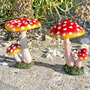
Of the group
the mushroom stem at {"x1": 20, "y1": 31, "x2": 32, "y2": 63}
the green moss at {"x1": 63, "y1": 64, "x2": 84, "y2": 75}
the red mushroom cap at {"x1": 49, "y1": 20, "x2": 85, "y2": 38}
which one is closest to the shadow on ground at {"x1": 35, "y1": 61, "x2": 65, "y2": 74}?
the green moss at {"x1": 63, "y1": 64, "x2": 84, "y2": 75}

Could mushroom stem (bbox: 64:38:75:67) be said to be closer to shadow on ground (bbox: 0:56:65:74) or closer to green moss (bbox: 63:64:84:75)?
green moss (bbox: 63:64:84:75)

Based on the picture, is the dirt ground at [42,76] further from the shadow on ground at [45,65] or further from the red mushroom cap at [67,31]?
the red mushroom cap at [67,31]

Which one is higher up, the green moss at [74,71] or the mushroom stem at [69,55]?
the mushroom stem at [69,55]

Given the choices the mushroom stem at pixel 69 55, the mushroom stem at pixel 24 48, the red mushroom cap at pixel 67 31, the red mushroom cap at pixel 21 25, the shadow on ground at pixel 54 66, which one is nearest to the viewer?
the red mushroom cap at pixel 67 31

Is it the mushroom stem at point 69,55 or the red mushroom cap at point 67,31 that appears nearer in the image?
the red mushroom cap at point 67,31

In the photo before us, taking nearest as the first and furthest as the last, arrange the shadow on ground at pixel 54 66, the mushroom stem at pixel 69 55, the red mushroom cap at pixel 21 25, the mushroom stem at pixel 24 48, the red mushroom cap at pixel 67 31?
the red mushroom cap at pixel 67 31 < the red mushroom cap at pixel 21 25 < the mushroom stem at pixel 69 55 < the mushroom stem at pixel 24 48 < the shadow on ground at pixel 54 66

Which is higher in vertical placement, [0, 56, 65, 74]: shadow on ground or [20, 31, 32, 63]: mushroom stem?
[20, 31, 32, 63]: mushroom stem

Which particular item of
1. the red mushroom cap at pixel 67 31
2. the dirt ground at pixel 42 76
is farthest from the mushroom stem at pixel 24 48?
the red mushroom cap at pixel 67 31

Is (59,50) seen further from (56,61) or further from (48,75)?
(48,75)

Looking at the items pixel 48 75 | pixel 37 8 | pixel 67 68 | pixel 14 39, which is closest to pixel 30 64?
pixel 48 75

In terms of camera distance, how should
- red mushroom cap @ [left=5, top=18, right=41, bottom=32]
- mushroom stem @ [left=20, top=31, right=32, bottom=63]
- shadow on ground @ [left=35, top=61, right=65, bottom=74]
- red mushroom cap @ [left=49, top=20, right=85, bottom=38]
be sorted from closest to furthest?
red mushroom cap @ [left=49, top=20, right=85, bottom=38] → red mushroom cap @ [left=5, top=18, right=41, bottom=32] → mushroom stem @ [left=20, top=31, right=32, bottom=63] → shadow on ground @ [left=35, top=61, right=65, bottom=74]

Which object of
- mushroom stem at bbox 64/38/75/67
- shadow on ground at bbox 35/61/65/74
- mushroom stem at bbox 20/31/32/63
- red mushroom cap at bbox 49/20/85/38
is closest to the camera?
red mushroom cap at bbox 49/20/85/38
